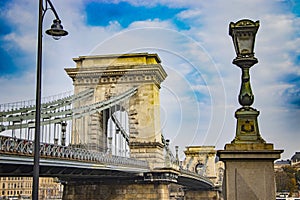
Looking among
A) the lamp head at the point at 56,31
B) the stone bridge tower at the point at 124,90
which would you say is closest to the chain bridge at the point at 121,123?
the stone bridge tower at the point at 124,90

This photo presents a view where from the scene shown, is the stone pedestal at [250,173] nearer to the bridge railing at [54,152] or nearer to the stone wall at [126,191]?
the bridge railing at [54,152]

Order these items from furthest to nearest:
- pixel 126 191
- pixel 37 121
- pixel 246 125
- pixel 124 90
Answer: pixel 124 90 < pixel 126 191 < pixel 37 121 < pixel 246 125

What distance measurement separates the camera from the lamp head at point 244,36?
823 centimetres

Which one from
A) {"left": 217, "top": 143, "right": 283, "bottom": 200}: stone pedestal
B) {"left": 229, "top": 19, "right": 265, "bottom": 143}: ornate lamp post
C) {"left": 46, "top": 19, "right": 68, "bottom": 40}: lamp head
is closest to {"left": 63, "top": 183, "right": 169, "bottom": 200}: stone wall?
{"left": 46, "top": 19, "right": 68, "bottom": 40}: lamp head

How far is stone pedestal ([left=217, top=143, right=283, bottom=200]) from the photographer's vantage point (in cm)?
762

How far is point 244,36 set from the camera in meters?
8.30

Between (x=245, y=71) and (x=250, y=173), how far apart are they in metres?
1.67

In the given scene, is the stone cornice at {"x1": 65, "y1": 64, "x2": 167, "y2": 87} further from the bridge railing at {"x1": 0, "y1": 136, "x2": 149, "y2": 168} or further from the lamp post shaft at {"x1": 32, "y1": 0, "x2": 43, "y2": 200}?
the lamp post shaft at {"x1": 32, "y1": 0, "x2": 43, "y2": 200}

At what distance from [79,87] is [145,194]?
44.9 feet

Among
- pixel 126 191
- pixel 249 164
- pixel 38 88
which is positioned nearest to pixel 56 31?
pixel 38 88

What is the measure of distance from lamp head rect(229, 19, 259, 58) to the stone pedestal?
1.54m

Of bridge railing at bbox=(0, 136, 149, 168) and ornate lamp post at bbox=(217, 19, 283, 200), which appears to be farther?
bridge railing at bbox=(0, 136, 149, 168)

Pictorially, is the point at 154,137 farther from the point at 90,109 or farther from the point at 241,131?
the point at 241,131

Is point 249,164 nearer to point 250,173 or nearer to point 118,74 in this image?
point 250,173
